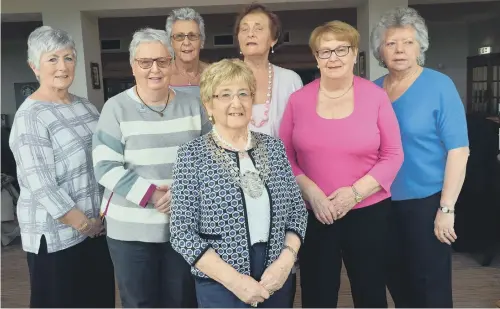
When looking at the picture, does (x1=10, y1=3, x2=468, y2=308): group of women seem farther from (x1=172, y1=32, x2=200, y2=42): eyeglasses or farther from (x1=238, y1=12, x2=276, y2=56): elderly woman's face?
(x1=172, y1=32, x2=200, y2=42): eyeglasses

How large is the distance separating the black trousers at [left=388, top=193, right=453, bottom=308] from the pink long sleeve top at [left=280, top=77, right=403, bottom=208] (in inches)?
7.8

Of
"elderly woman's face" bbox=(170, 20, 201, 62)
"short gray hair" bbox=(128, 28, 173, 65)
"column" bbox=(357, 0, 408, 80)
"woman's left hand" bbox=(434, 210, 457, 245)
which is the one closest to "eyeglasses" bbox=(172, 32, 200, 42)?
"elderly woman's face" bbox=(170, 20, 201, 62)

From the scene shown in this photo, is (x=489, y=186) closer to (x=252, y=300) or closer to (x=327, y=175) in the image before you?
(x=327, y=175)

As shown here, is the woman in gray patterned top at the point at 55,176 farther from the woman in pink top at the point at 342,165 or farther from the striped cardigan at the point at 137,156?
the woman in pink top at the point at 342,165

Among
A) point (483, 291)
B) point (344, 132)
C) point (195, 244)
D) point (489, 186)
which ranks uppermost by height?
point (344, 132)

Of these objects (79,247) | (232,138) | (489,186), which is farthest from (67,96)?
(489,186)

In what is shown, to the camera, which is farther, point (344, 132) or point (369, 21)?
point (369, 21)

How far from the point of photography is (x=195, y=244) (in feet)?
4.93

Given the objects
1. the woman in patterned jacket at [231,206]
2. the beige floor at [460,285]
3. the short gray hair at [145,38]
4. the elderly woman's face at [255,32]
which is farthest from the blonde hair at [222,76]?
the beige floor at [460,285]

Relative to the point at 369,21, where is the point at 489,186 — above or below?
below

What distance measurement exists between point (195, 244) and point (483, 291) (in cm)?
286

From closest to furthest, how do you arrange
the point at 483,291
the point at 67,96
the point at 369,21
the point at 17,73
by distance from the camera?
the point at 67,96 < the point at 483,291 < the point at 369,21 < the point at 17,73

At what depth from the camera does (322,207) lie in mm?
1797

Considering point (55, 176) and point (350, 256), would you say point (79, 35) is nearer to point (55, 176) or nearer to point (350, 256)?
point (55, 176)
